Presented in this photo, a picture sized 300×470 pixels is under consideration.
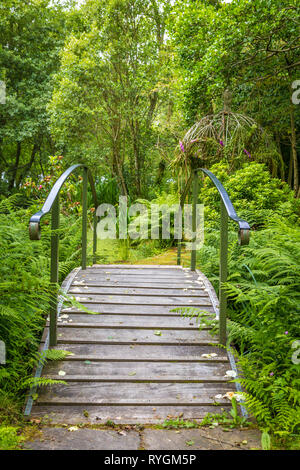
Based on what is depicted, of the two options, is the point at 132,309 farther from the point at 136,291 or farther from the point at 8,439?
the point at 8,439

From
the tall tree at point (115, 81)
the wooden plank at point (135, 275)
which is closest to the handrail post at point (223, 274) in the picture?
the wooden plank at point (135, 275)

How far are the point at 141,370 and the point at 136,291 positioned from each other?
112 cm

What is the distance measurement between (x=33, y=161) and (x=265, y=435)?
15025 millimetres

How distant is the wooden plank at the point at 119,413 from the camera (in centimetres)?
197

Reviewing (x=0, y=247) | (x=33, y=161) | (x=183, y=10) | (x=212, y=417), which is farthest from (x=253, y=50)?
(x=33, y=161)

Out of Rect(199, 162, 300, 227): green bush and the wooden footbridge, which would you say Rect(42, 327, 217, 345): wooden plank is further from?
Rect(199, 162, 300, 227): green bush

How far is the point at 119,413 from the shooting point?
6.65 feet

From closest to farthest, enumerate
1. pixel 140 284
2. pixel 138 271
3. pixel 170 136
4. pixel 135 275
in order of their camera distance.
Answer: pixel 140 284, pixel 135 275, pixel 138 271, pixel 170 136

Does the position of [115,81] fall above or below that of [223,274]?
above

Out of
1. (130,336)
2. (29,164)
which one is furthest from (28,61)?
(130,336)

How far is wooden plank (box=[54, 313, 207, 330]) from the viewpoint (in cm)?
282

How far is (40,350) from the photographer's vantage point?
244 centimetres

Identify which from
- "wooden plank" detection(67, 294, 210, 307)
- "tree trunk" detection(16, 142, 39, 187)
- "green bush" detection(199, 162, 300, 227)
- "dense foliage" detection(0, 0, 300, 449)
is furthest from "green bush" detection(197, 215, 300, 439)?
"tree trunk" detection(16, 142, 39, 187)

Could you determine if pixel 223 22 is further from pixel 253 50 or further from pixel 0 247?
Result: pixel 0 247
